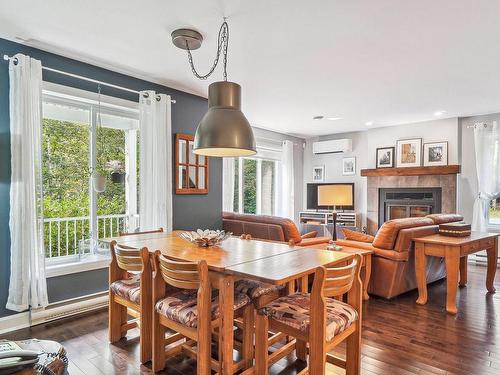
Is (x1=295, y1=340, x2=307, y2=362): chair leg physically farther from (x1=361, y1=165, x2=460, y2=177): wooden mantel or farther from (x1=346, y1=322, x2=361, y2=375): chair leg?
(x1=361, y1=165, x2=460, y2=177): wooden mantel

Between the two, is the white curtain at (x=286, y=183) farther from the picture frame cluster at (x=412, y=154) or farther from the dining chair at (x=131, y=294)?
the dining chair at (x=131, y=294)

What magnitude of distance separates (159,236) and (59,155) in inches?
58.0

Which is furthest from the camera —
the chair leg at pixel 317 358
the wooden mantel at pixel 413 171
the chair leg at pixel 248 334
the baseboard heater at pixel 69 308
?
the wooden mantel at pixel 413 171

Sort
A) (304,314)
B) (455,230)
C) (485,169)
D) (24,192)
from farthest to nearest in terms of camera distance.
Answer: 1. (485,169)
2. (455,230)
3. (24,192)
4. (304,314)

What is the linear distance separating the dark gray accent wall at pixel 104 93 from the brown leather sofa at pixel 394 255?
1883 millimetres

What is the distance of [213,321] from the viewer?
6.35ft

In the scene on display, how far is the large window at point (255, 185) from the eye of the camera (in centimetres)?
620

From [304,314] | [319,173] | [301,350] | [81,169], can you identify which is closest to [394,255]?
[301,350]

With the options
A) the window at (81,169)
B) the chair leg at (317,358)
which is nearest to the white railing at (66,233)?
the window at (81,169)

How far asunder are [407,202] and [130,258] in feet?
18.2

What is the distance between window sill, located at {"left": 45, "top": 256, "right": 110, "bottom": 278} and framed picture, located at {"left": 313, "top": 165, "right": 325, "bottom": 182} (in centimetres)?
521

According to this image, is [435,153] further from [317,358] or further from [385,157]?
[317,358]

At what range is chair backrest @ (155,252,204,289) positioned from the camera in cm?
183

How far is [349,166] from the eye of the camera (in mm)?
7102
